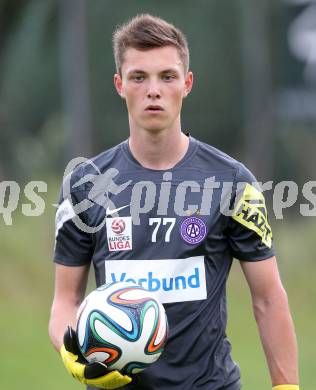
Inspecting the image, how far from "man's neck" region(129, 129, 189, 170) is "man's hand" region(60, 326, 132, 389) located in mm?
859

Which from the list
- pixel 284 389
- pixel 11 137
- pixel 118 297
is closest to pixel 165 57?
pixel 118 297

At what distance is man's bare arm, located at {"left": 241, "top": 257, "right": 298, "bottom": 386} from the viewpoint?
4539 mm

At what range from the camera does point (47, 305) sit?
11.4 meters

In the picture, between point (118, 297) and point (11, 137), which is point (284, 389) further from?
point (11, 137)

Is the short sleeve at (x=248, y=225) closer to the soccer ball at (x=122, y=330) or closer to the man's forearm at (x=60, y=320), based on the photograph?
the soccer ball at (x=122, y=330)

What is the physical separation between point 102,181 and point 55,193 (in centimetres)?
797

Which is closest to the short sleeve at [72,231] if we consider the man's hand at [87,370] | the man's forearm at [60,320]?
the man's forearm at [60,320]

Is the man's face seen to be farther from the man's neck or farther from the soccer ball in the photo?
the soccer ball

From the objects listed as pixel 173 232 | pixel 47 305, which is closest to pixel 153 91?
pixel 173 232

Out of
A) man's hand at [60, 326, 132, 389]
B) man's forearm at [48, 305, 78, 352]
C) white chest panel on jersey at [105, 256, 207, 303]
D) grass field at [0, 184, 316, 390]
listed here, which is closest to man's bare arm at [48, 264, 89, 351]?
man's forearm at [48, 305, 78, 352]

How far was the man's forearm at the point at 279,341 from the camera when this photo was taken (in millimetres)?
4535

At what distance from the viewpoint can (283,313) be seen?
179 inches

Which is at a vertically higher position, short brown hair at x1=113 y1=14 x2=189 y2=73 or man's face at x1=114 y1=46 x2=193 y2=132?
short brown hair at x1=113 y1=14 x2=189 y2=73

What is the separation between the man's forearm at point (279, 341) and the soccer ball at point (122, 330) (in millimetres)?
564
